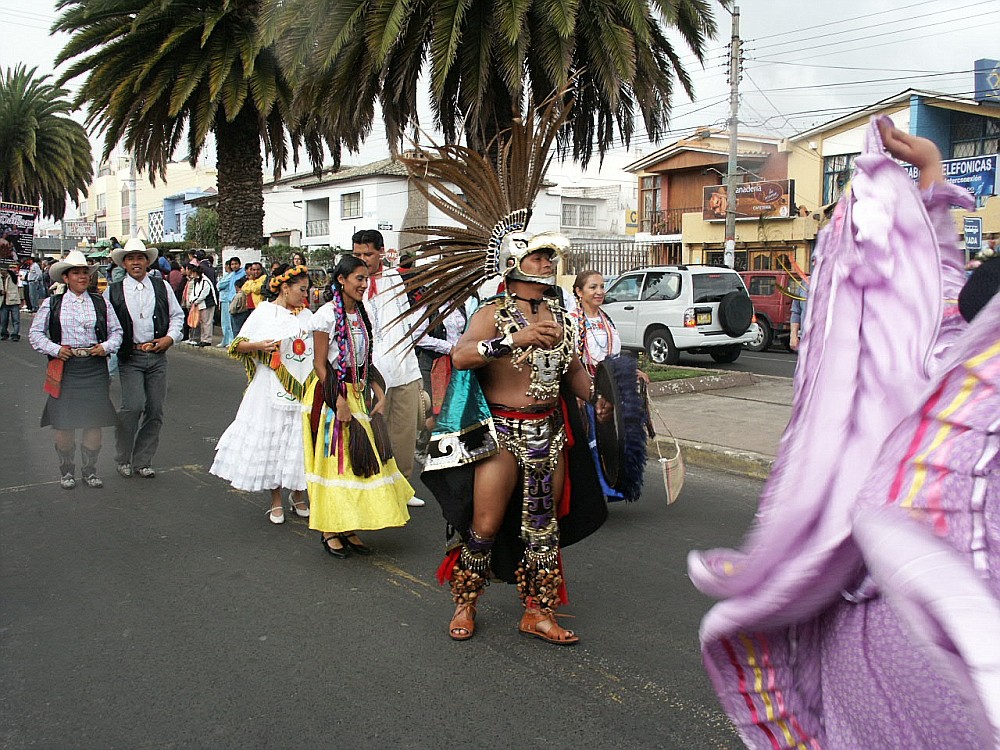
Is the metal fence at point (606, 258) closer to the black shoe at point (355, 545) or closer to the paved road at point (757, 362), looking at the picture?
the paved road at point (757, 362)

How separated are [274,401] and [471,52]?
801cm

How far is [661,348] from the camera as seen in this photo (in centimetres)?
1648

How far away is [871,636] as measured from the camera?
1574mm

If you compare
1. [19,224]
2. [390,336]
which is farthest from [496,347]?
[19,224]

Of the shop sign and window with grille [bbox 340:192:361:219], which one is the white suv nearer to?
the shop sign

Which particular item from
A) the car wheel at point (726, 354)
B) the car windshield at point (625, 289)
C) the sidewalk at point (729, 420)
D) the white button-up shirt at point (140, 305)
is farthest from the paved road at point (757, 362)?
the white button-up shirt at point (140, 305)

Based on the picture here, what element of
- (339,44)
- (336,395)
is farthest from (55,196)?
(336,395)

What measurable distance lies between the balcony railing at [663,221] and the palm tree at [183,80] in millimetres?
19876

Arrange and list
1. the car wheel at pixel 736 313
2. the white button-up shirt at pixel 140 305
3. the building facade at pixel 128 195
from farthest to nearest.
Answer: the building facade at pixel 128 195
the car wheel at pixel 736 313
the white button-up shirt at pixel 140 305

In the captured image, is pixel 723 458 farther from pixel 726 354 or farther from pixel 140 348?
pixel 726 354

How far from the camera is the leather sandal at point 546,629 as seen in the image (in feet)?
13.5

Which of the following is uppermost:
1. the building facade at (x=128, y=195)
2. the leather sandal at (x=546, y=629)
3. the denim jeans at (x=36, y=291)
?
the building facade at (x=128, y=195)

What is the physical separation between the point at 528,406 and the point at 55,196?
41.2 meters

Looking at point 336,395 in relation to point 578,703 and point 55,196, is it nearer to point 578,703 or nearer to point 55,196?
point 578,703
